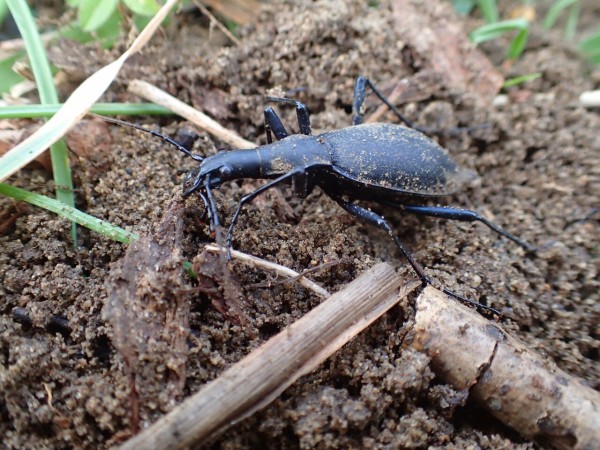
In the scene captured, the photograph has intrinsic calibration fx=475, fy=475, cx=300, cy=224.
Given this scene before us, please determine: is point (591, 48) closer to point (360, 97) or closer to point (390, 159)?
point (360, 97)

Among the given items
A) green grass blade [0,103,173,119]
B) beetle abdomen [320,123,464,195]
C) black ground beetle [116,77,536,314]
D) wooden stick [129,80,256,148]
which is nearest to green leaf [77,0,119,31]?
wooden stick [129,80,256,148]

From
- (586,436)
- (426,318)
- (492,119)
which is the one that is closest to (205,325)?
(426,318)

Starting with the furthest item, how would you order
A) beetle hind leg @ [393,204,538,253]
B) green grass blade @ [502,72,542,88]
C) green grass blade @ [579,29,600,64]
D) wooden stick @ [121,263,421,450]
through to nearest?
green grass blade @ [579,29,600,64]
green grass blade @ [502,72,542,88]
beetle hind leg @ [393,204,538,253]
wooden stick @ [121,263,421,450]

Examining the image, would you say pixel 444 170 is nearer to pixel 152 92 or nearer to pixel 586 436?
pixel 586 436

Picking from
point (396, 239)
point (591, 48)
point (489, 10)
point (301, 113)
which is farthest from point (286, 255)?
point (591, 48)

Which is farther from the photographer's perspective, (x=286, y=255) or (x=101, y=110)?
(x=101, y=110)

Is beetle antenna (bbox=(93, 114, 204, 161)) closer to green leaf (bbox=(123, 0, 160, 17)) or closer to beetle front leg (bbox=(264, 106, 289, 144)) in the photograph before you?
beetle front leg (bbox=(264, 106, 289, 144))
